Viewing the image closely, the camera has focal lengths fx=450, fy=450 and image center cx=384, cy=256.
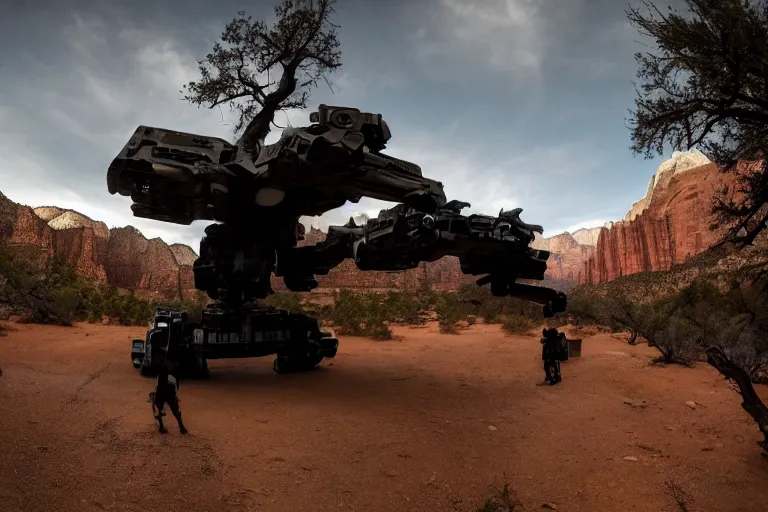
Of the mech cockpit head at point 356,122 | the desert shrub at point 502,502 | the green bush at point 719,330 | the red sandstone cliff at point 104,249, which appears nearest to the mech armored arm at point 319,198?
the mech cockpit head at point 356,122

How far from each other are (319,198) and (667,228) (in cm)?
8210

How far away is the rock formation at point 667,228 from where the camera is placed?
2598 inches

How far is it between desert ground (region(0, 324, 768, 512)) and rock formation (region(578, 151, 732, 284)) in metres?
65.1

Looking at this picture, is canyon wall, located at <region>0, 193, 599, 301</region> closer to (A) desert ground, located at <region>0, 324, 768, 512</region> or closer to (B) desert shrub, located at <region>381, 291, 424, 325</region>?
(B) desert shrub, located at <region>381, 291, 424, 325</region>

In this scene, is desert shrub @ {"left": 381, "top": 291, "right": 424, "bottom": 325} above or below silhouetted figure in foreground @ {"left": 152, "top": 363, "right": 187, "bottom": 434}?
above

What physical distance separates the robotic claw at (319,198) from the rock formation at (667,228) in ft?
214

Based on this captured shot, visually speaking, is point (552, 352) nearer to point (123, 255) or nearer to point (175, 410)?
point (175, 410)

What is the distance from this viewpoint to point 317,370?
32.6ft

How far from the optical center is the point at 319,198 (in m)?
7.97

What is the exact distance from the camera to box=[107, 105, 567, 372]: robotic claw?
22.9 ft

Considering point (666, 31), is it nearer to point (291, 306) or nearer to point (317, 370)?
point (317, 370)

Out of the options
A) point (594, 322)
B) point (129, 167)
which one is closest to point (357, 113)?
point (129, 167)

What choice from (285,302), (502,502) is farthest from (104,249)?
(502,502)

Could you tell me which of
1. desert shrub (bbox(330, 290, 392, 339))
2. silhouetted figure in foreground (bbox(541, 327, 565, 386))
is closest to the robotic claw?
silhouetted figure in foreground (bbox(541, 327, 565, 386))
